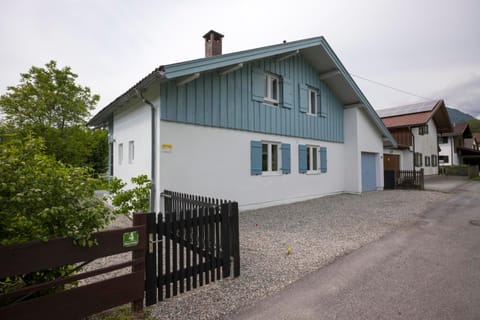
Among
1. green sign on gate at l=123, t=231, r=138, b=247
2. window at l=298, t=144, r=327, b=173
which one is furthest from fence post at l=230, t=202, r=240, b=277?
window at l=298, t=144, r=327, b=173

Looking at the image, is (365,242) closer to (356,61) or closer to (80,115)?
(356,61)

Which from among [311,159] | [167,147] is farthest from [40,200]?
[311,159]

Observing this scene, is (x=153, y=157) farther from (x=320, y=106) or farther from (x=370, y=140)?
(x=370, y=140)

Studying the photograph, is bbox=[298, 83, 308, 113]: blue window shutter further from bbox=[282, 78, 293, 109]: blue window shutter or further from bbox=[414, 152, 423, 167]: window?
bbox=[414, 152, 423, 167]: window

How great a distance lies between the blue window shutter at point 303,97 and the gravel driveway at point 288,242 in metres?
4.45

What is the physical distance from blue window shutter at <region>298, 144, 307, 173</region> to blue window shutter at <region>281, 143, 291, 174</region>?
870 millimetres

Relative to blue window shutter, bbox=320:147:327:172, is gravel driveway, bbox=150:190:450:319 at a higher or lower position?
lower

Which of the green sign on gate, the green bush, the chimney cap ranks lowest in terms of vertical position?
the green sign on gate

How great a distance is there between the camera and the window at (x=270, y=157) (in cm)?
957

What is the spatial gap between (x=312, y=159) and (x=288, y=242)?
23.5 feet

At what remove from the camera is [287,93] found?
402 inches

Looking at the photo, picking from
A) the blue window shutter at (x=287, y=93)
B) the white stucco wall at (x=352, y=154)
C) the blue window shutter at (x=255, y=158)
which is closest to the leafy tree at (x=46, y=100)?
the blue window shutter at (x=255, y=158)

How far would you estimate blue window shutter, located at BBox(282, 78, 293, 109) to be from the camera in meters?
10.1

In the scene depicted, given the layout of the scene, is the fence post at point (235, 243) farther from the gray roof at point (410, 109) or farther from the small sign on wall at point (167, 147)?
the gray roof at point (410, 109)
